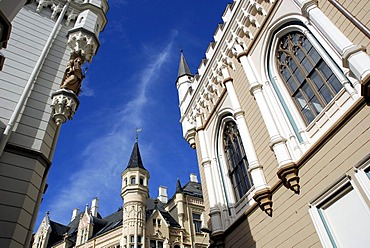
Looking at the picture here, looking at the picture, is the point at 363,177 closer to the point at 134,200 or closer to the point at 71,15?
the point at 71,15

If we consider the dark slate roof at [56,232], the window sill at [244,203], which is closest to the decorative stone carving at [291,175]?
the window sill at [244,203]

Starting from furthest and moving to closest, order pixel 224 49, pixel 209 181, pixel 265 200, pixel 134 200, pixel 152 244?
pixel 134 200 < pixel 152 244 < pixel 224 49 < pixel 209 181 < pixel 265 200

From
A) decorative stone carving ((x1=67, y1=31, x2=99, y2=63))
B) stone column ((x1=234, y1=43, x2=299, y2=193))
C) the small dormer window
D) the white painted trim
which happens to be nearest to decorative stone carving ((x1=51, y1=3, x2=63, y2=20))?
decorative stone carving ((x1=67, y1=31, x2=99, y2=63))

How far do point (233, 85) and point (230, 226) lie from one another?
547 centimetres

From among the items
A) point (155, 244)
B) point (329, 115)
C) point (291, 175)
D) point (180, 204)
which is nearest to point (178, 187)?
point (180, 204)

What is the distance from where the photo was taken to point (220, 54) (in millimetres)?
13125

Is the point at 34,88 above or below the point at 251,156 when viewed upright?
above

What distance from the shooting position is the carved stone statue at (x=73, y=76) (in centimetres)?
829

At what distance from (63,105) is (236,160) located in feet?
21.9

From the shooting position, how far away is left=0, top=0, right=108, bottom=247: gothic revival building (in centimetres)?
577

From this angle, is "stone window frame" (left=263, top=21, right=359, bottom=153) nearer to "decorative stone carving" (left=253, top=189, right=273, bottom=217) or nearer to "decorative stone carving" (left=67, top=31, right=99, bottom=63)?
"decorative stone carving" (left=253, top=189, right=273, bottom=217)

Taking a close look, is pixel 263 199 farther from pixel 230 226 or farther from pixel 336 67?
pixel 336 67

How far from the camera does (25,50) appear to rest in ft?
28.2

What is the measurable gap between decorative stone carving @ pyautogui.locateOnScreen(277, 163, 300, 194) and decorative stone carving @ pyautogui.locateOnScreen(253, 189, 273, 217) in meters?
0.89
